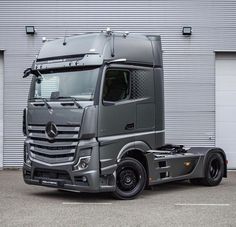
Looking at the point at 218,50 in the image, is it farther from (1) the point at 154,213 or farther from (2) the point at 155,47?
(1) the point at 154,213

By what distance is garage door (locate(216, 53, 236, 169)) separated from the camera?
16625 mm

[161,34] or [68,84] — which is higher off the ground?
[161,34]

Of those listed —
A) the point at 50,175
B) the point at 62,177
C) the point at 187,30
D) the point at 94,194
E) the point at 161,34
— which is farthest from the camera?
the point at 161,34

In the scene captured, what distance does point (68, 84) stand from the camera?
424 inches

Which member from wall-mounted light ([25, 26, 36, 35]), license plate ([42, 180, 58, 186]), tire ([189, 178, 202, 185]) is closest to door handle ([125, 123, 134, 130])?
license plate ([42, 180, 58, 186])

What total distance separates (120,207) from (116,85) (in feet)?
7.90

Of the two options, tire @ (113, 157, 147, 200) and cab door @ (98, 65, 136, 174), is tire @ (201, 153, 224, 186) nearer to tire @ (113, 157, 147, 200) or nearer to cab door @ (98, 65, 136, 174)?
tire @ (113, 157, 147, 200)

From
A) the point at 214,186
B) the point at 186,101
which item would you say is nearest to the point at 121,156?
the point at 214,186

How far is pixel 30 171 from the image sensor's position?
1127cm

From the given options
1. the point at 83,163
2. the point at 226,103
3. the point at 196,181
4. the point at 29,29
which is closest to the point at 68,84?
the point at 83,163

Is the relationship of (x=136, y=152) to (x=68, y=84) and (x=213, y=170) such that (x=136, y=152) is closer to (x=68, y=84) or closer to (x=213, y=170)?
(x=68, y=84)

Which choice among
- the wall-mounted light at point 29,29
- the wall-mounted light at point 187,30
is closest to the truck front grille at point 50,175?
the wall-mounted light at point 29,29

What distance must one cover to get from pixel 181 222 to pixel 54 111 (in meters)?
3.50

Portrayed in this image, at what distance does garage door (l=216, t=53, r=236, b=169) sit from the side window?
20.8ft
